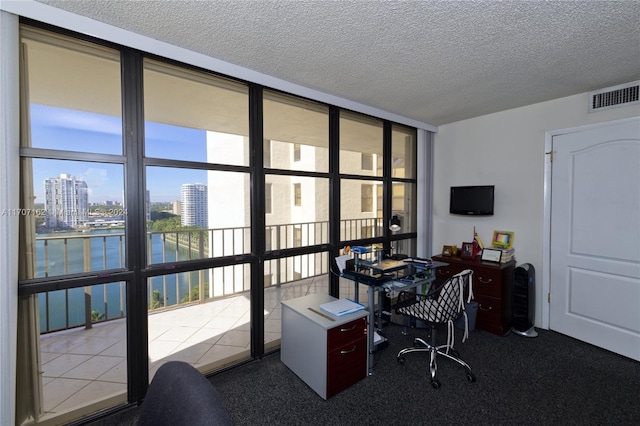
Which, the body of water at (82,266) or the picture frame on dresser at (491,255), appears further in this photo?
the picture frame on dresser at (491,255)

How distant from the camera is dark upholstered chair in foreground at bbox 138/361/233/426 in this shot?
0.66 metres

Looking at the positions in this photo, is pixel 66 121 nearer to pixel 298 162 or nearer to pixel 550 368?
pixel 298 162

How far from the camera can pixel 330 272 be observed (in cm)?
323

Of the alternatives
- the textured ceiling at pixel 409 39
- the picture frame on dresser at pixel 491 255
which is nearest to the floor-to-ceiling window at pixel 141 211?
the textured ceiling at pixel 409 39

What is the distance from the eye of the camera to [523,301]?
313 centimetres

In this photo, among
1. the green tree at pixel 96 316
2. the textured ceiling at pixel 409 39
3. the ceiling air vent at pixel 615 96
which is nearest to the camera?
the textured ceiling at pixel 409 39

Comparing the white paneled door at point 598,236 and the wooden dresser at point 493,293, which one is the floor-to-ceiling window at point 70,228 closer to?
the wooden dresser at point 493,293

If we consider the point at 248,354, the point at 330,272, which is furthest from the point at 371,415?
the point at 330,272

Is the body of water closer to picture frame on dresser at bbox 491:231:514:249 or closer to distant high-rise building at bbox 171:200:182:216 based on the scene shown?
distant high-rise building at bbox 171:200:182:216

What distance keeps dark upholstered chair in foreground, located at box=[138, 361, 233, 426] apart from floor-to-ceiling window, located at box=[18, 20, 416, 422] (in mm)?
1480

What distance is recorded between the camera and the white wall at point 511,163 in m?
3.11

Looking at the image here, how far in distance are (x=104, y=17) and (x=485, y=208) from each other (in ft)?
13.4

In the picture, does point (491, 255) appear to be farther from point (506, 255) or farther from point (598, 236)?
point (598, 236)

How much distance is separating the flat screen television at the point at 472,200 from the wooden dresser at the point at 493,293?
685mm
